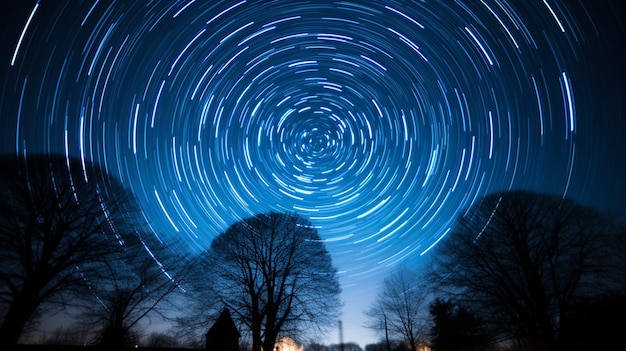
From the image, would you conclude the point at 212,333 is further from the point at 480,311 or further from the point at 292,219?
the point at 480,311

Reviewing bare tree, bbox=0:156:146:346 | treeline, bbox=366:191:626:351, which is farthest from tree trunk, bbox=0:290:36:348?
treeline, bbox=366:191:626:351

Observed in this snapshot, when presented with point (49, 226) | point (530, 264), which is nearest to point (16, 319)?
point (49, 226)

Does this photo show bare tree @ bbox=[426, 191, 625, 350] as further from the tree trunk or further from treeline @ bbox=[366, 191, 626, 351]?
the tree trunk

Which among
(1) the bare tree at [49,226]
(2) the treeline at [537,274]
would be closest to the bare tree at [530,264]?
(2) the treeline at [537,274]

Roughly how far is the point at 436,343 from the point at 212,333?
72.1ft

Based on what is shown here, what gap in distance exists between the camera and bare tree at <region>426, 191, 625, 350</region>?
1548cm

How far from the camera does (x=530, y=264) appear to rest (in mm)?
16609

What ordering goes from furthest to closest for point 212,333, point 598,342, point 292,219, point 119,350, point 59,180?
point 212,333
point 292,219
point 119,350
point 59,180
point 598,342

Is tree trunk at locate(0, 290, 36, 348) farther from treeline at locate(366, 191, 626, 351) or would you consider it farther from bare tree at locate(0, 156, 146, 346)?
treeline at locate(366, 191, 626, 351)

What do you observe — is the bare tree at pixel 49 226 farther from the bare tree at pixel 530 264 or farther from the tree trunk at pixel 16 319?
the bare tree at pixel 530 264

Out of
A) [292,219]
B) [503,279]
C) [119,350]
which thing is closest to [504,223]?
[503,279]

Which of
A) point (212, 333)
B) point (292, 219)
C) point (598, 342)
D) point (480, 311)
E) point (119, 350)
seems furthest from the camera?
point (212, 333)

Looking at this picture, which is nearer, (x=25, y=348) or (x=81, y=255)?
(x=81, y=255)

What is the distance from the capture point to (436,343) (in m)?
29.1
